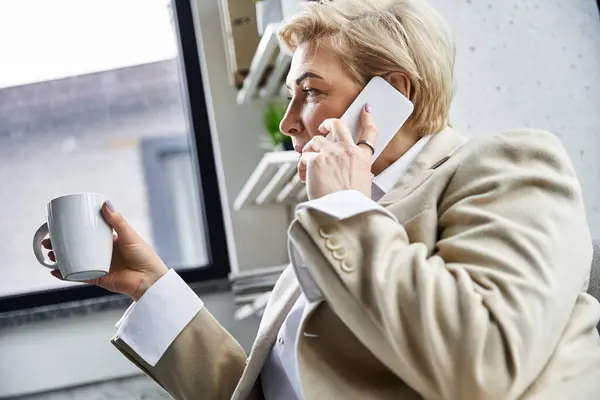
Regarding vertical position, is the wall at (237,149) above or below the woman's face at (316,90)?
below

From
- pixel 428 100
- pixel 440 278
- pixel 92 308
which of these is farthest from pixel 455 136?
pixel 92 308

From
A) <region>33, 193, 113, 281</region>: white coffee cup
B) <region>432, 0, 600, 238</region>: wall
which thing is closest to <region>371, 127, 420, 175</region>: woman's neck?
<region>33, 193, 113, 281</region>: white coffee cup

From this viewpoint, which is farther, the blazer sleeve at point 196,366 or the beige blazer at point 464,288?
the blazer sleeve at point 196,366

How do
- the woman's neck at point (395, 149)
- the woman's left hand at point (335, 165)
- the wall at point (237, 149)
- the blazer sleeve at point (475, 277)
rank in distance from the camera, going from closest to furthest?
the blazer sleeve at point (475, 277)
the woman's left hand at point (335, 165)
the woman's neck at point (395, 149)
the wall at point (237, 149)

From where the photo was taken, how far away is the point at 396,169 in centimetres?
104

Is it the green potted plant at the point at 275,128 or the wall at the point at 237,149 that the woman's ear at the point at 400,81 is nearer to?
the green potted plant at the point at 275,128

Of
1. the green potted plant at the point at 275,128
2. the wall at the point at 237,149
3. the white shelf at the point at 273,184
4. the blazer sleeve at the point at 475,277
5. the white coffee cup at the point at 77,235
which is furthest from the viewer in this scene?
the wall at the point at 237,149

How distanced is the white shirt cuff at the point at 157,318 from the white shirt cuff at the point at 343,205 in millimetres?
383

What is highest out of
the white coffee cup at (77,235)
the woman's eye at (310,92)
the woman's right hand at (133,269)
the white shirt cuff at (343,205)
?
the woman's eye at (310,92)

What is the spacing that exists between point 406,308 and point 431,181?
218 mm

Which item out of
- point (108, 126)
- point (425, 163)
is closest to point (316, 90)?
point (425, 163)

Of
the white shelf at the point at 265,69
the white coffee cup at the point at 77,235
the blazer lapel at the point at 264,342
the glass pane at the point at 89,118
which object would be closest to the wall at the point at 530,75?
Answer: the white shelf at the point at 265,69

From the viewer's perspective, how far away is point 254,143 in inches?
95.5

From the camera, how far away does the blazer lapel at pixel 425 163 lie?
926 mm
